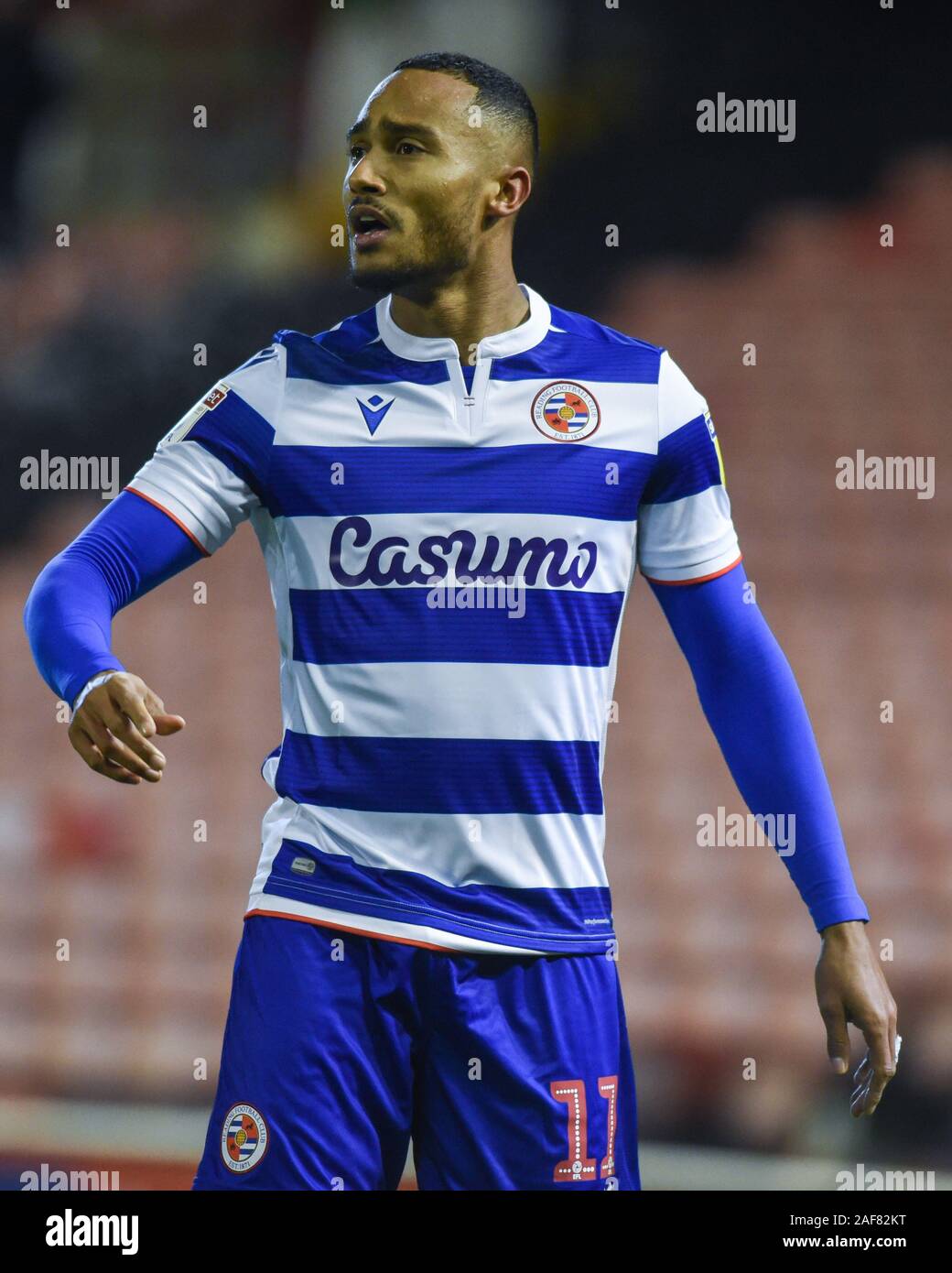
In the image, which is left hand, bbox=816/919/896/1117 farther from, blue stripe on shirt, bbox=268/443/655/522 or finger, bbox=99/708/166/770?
finger, bbox=99/708/166/770

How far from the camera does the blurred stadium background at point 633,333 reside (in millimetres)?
5254

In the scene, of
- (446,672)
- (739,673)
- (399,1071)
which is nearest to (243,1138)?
(399,1071)

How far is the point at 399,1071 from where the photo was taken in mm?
1836

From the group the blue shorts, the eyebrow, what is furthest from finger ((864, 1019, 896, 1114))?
the eyebrow

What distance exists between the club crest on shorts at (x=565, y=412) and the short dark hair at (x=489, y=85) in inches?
11.6

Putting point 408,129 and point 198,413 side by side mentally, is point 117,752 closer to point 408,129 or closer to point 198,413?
point 198,413

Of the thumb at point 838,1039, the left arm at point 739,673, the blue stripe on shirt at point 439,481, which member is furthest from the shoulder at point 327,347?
the thumb at point 838,1039

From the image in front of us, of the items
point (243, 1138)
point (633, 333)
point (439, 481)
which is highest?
point (633, 333)

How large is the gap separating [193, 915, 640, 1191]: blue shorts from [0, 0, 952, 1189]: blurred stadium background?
2.95m

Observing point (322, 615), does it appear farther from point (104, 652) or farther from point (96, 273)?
point (96, 273)

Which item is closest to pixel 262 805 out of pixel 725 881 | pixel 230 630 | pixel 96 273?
pixel 230 630

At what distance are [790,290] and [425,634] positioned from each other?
611 centimetres

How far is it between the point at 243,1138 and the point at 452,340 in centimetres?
94
